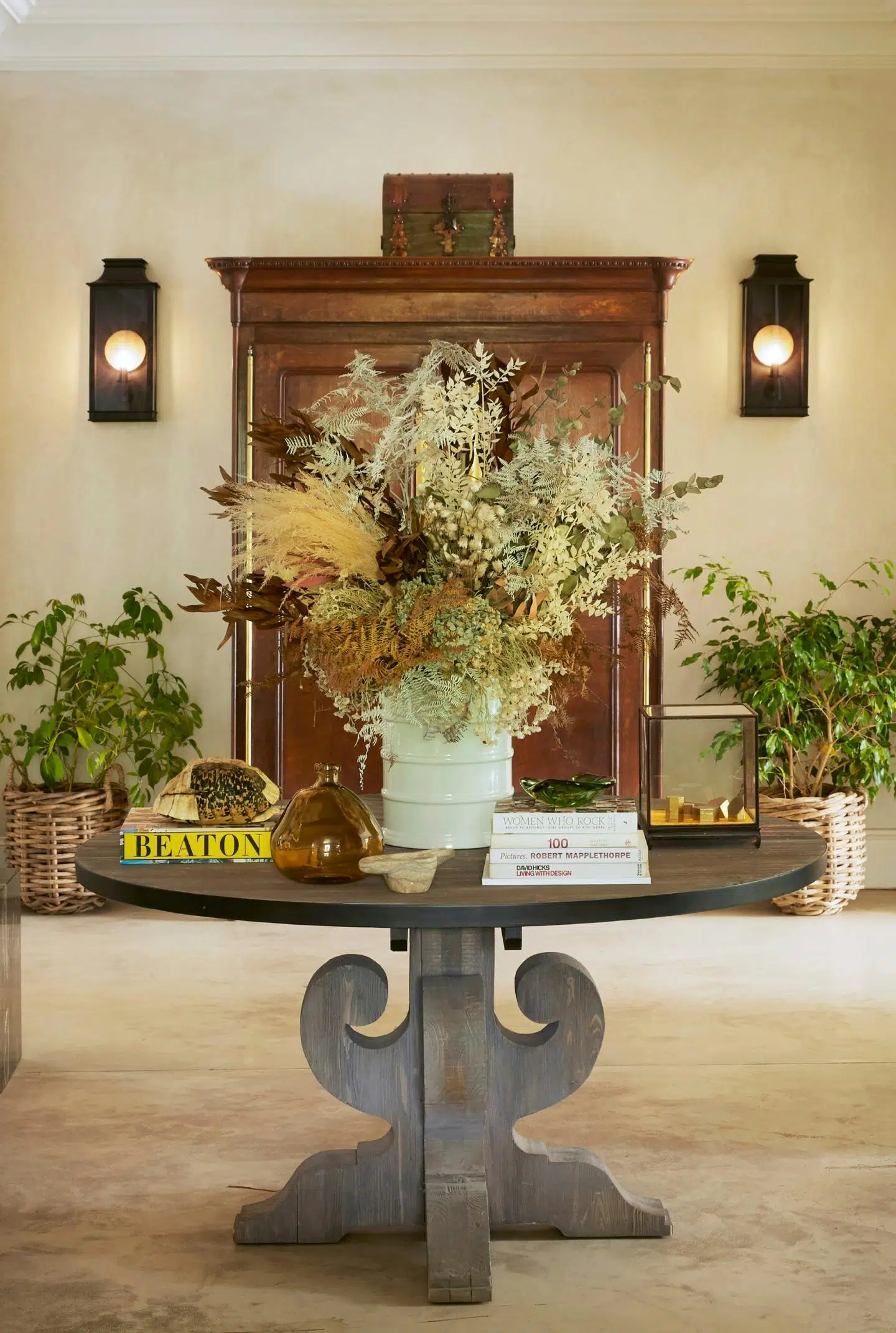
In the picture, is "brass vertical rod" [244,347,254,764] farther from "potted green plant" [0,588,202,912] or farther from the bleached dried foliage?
the bleached dried foliage

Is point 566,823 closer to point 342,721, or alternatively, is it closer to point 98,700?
point 342,721

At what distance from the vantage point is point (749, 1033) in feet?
11.3

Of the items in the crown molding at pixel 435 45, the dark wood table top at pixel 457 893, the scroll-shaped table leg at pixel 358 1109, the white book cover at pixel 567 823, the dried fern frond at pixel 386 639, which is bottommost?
the scroll-shaped table leg at pixel 358 1109

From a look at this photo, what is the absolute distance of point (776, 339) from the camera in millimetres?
5086

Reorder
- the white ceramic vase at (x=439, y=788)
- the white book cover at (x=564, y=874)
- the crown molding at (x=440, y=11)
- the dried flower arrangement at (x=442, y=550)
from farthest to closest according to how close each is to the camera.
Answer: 1. the crown molding at (x=440, y=11)
2. the white ceramic vase at (x=439, y=788)
3. the dried flower arrangement at (x=442, y=550)
4. the white book cover at (x=564, y=874)

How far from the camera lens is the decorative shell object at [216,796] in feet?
7.34

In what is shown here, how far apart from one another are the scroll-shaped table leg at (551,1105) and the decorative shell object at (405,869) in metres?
0.39

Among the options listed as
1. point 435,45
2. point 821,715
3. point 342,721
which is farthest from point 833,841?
point 435,45

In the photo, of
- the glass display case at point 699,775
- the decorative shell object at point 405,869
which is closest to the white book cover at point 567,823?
the decorative shell object at point 405,869

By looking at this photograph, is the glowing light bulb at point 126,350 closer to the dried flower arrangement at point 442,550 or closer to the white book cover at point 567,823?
the dried flower arrangement at point 442,550

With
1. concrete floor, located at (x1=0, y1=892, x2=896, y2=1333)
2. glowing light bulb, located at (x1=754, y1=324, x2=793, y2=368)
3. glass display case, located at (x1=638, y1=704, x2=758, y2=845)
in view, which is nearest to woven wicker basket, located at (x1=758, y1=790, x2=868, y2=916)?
concrete floor, located at (x1=0, y1=892, x2=896, y2=1333)

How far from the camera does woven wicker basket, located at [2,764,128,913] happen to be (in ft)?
15.4

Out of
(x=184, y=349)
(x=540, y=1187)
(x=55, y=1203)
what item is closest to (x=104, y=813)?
(x=184, y=349)

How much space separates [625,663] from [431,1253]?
2846 mm
